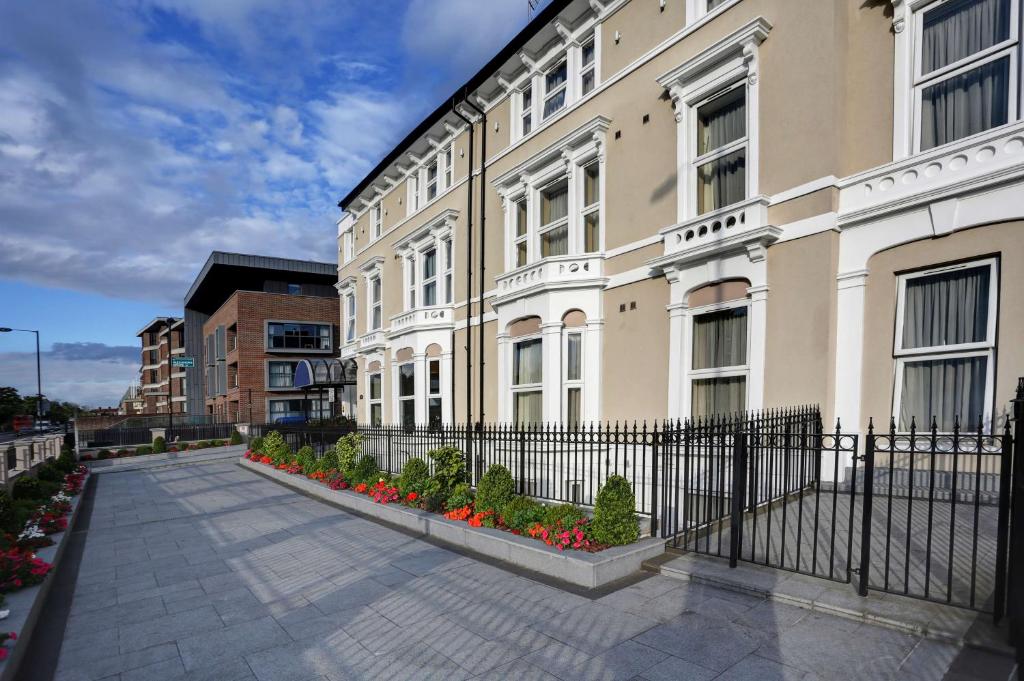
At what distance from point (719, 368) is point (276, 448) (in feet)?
46.8

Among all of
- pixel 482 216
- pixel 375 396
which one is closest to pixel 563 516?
pixel 482 216

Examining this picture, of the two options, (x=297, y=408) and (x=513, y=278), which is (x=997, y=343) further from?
(x=297, y=408)

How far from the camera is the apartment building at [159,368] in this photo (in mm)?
67562

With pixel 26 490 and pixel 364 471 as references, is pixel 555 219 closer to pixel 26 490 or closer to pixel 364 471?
pixel 364 471

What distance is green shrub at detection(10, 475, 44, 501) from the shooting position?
31.5 feet

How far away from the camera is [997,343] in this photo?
6664mm

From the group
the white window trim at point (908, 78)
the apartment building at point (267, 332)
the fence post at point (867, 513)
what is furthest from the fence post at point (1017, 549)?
the apartment building at point (267, 332)

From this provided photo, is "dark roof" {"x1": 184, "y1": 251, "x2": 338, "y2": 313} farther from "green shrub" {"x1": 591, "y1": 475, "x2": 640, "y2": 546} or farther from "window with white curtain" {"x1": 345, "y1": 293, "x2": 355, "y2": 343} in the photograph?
"green shrub" {"x1": 591, "y1": 475, "x2": 640, "y2": 546}

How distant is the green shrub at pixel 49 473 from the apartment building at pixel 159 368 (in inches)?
2152

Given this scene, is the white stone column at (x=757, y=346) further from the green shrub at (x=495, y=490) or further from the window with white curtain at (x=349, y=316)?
the window with white curtain at (x=349, y=316)

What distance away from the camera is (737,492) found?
5.66 meters

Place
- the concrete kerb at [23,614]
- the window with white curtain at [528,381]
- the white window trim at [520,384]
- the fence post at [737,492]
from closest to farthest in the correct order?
the concrete kerb at [23,614]
the fence post at [737,492]
the white window trim at [520,384]
the window with white curtain at [528,381]

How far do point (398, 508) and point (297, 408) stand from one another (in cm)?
3144

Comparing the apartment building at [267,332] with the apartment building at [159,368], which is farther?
the apartment building at [159,368]
